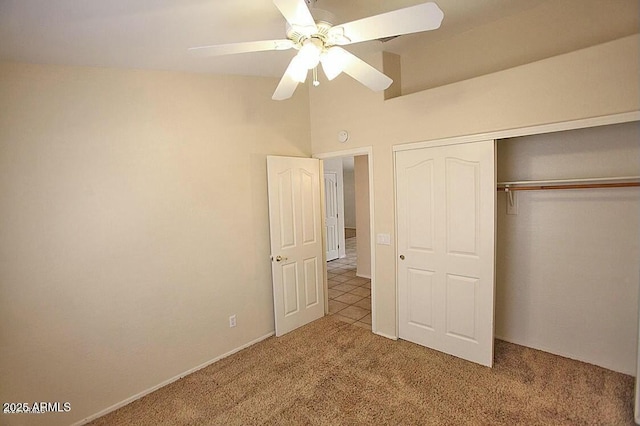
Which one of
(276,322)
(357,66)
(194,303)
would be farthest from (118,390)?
(357,66)

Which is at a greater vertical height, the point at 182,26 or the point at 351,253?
the point at 182,26

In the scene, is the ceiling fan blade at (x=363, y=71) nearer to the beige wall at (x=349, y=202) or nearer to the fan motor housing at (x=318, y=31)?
the fan motor housing at (x=318, y=31)

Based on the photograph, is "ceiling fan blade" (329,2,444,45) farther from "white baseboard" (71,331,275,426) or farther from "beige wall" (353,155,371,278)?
"beige wall" (353,155,371,278)

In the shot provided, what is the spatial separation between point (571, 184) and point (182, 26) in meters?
3.17

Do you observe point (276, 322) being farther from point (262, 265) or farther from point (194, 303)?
point (194, 303)

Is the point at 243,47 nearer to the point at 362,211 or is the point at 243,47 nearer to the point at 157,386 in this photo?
the point at 157,386

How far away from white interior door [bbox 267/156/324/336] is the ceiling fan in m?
1.52

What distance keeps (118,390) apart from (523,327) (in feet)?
11.8

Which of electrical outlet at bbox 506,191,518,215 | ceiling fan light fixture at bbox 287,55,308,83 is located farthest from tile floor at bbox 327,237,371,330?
ceiling fan light fixture at bbox 287,55,308,83

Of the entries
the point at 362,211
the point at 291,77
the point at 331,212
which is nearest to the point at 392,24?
the point at 291,77

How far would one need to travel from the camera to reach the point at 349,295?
15.5 feet

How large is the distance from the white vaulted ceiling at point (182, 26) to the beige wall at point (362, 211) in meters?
2.73

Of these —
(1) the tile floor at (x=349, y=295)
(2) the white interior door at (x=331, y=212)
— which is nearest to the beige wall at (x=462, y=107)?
(1) the tile floor at (x=349, y=295)

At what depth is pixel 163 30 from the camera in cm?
197
